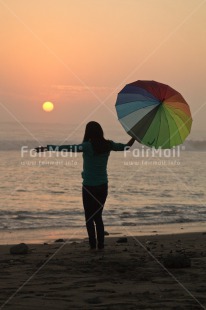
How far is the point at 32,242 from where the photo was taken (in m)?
10.7

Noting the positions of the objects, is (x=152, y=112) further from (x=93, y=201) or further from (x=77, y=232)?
(x=77, y=232)

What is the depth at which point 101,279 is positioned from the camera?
637 cm

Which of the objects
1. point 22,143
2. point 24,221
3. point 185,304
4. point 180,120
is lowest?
point 185,304

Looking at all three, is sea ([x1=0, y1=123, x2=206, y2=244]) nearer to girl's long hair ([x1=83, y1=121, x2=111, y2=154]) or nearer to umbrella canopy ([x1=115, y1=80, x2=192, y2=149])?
girl's long hair ([x1=83, y1=121, x2=111, y2=154])

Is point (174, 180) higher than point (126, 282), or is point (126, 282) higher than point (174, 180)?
point (174, 180)

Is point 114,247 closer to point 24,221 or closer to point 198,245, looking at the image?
point 198,245

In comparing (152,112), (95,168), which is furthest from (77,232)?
(152,112)

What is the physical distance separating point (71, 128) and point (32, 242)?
6031 centimetres

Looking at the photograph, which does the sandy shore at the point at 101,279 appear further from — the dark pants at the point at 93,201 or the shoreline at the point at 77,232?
the shoreline at the point at 77,232

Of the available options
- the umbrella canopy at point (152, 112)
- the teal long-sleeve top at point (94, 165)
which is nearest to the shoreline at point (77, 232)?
the teal long-sleeve top at point (94, 165)

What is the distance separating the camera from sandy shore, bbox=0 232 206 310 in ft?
17.6

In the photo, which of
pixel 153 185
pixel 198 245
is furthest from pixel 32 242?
pixel 153 185

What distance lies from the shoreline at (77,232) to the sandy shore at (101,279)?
2.00 meters

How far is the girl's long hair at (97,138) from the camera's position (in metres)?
8.31
